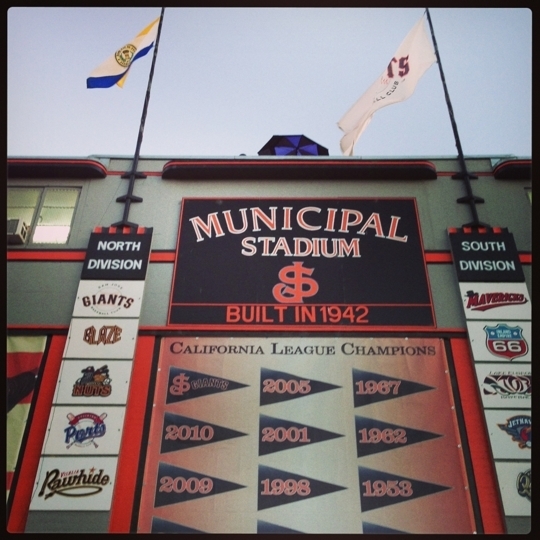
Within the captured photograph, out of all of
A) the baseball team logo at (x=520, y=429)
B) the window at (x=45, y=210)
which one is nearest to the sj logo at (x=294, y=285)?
the baseball team logo at (x=520, y=429)

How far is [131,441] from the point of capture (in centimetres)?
626

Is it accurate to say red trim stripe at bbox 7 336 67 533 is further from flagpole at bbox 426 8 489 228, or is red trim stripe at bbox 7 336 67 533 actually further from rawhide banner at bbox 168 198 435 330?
Result: flagpole at bbox 426 8 489 228

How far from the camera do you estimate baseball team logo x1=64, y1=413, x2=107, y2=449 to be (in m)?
6.20

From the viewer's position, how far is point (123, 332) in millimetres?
7039

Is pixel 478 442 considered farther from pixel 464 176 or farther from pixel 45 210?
pixel 45 210

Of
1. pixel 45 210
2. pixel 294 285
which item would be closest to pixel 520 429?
pixel 294 285

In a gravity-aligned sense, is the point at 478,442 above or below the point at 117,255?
below

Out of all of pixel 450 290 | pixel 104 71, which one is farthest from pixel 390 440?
pixel 104 71

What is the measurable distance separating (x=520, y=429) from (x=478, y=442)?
505mm

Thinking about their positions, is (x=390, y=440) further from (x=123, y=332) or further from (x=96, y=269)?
(x=96, y=269)

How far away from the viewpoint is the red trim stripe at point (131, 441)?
583cm

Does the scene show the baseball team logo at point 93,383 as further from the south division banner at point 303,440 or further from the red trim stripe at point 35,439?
the south division banner at point 303,440

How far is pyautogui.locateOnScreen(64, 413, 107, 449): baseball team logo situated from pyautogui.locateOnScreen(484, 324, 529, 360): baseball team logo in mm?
4871

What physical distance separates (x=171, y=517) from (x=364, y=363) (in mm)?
2874
